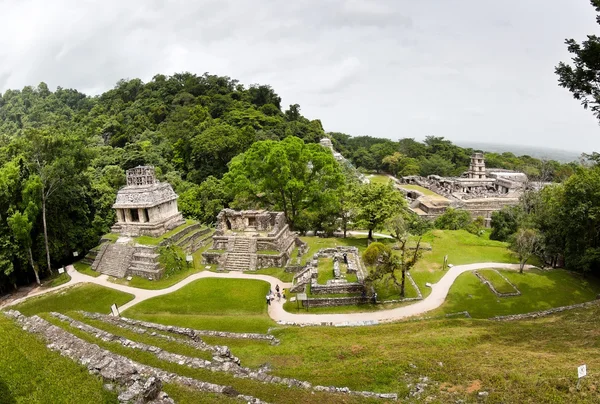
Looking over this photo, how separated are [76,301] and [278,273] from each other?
45.2 ft

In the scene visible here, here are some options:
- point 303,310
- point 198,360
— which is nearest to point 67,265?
point 303,310

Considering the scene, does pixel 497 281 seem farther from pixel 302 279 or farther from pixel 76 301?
pixel 76 301

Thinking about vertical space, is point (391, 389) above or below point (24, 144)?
below

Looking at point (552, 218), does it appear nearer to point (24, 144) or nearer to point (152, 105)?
point (24, 144)

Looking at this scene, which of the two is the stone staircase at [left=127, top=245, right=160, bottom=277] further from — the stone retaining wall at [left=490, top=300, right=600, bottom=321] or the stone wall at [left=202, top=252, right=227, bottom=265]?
the stone retaining wall at [left=490, top=300, right=600, bottom=321]

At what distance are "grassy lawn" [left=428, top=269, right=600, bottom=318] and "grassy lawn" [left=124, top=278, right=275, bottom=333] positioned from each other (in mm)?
10547

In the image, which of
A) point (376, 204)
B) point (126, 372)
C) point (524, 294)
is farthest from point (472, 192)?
point (126, 372)

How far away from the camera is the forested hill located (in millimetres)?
27844

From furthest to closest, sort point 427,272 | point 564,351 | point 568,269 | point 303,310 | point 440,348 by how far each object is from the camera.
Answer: point 568,269
point 427,272
point 303,310
point 440,348
point 564,351

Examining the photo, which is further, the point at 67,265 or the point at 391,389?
the point at 67,265

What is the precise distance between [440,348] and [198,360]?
9.41m

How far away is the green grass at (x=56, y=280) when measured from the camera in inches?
1098

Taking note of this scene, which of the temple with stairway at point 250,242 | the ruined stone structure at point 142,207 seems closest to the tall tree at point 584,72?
the temple with stairway at point 250,242

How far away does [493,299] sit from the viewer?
22.6m
